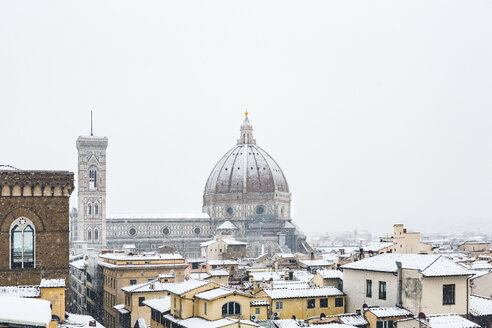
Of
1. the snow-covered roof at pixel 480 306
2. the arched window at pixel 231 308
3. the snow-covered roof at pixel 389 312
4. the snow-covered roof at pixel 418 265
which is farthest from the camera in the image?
the snow-covered roof at pixel 480 306

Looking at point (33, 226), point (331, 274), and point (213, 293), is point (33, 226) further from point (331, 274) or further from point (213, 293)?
point (331, 274)

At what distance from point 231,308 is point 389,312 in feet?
23.8

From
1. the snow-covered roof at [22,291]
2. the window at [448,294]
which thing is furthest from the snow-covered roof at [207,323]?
the window at [448,294]

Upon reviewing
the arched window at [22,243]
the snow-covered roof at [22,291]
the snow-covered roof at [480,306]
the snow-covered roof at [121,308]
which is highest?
the arched window at [22,243]

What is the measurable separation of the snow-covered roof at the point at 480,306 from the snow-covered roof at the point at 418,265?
2.03 metres

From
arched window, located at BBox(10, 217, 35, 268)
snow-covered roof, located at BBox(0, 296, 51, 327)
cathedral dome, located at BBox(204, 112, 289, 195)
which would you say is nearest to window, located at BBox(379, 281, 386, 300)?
arched window, located at BBox(10, 217, 35, 268)

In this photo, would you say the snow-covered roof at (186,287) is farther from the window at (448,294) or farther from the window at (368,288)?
the window at (448,294)

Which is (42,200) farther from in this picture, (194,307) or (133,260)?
(133,260)

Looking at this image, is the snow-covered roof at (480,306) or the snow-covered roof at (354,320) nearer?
the snow-covered roof at (354,320)

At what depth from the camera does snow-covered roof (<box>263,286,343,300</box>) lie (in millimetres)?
36906

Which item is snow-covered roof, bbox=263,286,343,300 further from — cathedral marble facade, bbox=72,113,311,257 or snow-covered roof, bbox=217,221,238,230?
snow-covered roof, bbox=217,221,238,230

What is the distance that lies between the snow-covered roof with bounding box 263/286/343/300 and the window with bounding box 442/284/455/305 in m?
6.34

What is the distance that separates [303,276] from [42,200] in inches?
1111

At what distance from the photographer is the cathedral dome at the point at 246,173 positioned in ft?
412
